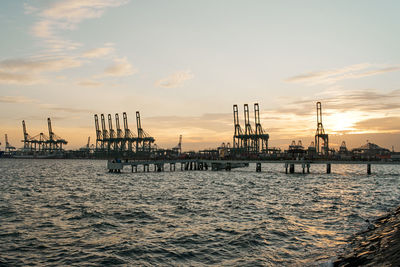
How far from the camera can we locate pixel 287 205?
32.4 meters

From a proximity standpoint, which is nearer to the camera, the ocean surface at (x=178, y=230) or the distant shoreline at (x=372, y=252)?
the distant shoreline at (x=372, y=252)

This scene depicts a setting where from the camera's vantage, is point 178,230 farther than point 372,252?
Yes

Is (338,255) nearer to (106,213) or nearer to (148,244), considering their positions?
(148,244)

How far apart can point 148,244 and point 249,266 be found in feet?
19.9

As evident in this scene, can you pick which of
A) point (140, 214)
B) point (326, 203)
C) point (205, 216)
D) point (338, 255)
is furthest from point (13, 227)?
point (326, 203)

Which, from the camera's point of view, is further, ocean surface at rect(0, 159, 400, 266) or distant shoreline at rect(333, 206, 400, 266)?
ocean surface at rect(0, 159, 400, 266)

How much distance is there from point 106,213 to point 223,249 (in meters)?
13.4

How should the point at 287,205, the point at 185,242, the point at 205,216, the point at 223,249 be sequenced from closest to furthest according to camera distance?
1. the point at 223,249
2. the point at 185,242
3. the point at 205,216
4. the point at 287,205

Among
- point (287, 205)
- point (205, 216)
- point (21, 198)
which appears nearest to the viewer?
point (205, 216)

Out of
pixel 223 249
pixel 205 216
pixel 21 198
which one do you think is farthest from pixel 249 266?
pixel 21 198

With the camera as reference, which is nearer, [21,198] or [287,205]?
[287,205]

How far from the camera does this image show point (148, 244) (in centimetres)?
1842

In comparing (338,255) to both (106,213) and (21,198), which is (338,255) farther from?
(21,198)

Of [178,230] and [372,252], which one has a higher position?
[372,252]
